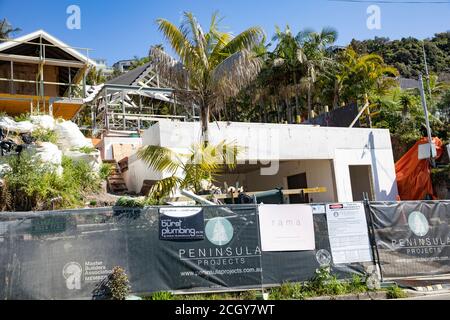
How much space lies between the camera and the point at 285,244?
32.5ft

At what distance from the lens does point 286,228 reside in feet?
32.8

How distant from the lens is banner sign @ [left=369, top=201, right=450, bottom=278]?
10.7 metres

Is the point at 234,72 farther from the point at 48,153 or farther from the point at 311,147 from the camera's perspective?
the point at 311,147

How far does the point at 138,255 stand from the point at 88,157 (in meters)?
8.41

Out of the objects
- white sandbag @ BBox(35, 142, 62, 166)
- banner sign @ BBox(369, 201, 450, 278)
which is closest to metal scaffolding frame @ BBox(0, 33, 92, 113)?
white sandbag @ BBox(35, 142, 62, 166)

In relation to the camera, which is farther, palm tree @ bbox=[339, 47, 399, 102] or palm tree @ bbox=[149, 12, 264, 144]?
palm tree @ bbox=[339, 47, 399, 102]

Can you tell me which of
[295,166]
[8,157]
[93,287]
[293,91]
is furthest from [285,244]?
[293,91]

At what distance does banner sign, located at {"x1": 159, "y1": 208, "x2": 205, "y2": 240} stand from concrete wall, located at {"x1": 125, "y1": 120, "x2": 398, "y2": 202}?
747 centimetres

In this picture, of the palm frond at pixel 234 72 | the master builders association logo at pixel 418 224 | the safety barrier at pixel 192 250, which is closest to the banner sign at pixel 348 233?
the safety barrier at pixel 192 250

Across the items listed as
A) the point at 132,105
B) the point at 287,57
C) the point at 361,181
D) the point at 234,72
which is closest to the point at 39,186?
the point at 234,72

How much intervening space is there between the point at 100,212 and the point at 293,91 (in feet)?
86.5

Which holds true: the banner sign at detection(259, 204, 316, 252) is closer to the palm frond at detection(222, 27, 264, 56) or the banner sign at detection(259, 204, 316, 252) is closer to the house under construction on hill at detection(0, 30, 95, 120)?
the palm frond at detection(222, 27, 264, 56)

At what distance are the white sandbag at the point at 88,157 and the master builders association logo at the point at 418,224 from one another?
10404 millimetres
